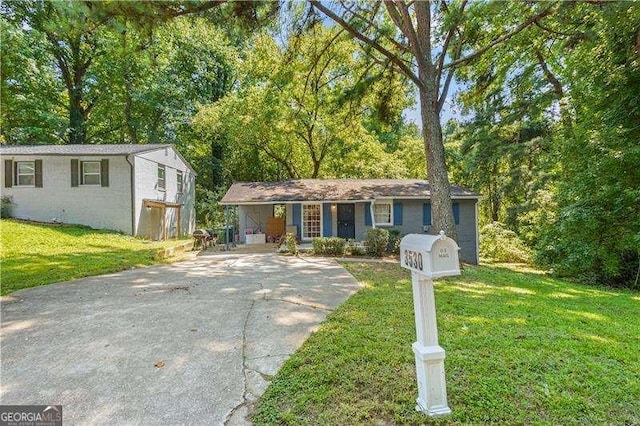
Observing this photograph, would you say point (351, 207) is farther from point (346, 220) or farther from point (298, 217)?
point (298, 217)

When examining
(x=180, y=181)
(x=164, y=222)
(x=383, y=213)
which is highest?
(x=180, y=181)

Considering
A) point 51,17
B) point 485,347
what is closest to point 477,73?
point 485,347

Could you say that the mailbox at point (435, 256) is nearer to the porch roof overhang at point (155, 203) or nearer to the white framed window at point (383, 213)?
the white framed window at point (383, 213)

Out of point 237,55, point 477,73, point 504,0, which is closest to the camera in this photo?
point 504,0

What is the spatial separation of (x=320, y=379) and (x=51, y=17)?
7422mm

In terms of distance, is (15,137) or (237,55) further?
(237,55)

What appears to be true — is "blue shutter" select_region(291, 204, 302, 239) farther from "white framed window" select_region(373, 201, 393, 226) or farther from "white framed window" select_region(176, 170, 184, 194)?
"white framed window" select_region(176, 170, 184, 194)

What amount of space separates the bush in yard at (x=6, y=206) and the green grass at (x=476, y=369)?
1787cm

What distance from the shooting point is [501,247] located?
15.4 m

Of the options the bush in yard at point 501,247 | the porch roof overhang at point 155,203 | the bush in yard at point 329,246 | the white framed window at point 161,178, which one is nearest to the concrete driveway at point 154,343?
the bush in yard at point 329,246

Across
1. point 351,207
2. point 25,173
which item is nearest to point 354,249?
point 351,207

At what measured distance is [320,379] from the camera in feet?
9.43

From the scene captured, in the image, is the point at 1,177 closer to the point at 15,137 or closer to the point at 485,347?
the point at 15,137

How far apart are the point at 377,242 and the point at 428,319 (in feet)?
31.2
